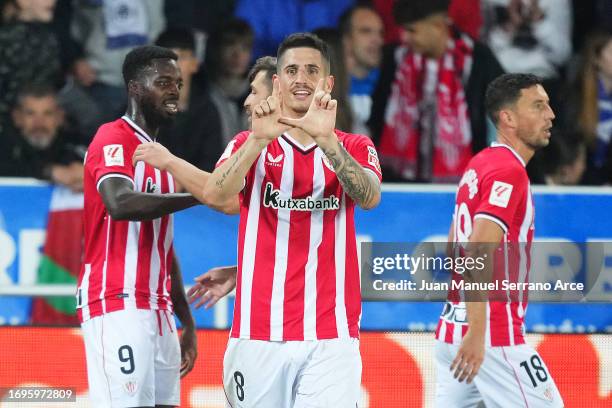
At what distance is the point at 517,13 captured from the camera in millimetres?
9383

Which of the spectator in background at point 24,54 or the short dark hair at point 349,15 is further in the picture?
the short dark hair at point 349,15

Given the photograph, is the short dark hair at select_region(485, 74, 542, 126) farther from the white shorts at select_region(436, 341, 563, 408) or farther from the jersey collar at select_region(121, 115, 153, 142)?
the jersey collar at select_region(121, 115, 153, 142)

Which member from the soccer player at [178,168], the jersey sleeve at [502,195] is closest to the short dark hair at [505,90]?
the jersey sleeve at [502,195]

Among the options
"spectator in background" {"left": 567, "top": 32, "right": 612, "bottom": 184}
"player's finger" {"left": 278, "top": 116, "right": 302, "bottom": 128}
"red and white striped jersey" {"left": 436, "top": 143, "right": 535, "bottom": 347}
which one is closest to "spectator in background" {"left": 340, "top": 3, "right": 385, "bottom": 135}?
"spectator in background" {"left": 567, "top": 32, "right": 612, "bottom": 184}

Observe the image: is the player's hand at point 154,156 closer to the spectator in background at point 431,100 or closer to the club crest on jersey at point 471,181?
the club crest on jersey at point 471,181

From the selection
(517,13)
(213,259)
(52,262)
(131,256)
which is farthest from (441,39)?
(131,256)

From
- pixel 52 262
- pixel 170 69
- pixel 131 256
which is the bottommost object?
pixel 52 262

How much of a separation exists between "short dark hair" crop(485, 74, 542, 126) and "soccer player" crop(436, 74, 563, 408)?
0.16 metres

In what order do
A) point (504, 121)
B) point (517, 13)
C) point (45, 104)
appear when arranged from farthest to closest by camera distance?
point (517, 13) → point (45, 104) → point (504, 121)

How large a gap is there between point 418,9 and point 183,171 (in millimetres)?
4479

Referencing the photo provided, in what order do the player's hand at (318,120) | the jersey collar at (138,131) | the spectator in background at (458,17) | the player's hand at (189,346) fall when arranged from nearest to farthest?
the player's hand at (318,120) < the jersey collar at (138,131) < the player's hand at (189,346) < the spectator in background at (458,17)

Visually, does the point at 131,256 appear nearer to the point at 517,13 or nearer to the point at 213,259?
the point at 213,259

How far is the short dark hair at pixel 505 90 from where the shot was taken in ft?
20.7

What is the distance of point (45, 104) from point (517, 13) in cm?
359
